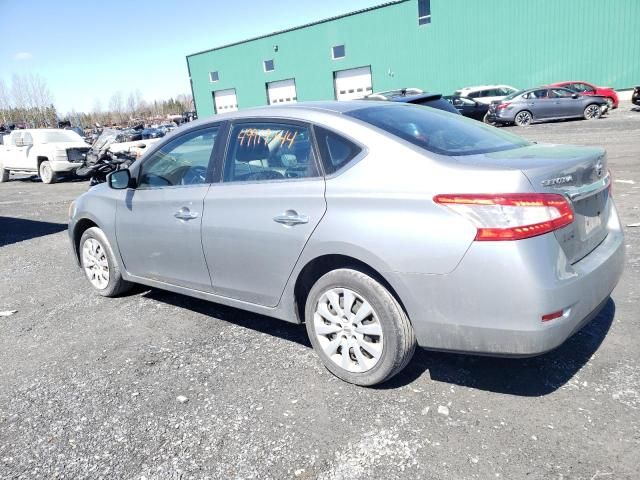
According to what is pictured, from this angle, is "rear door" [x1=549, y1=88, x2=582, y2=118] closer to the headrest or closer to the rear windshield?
the rear windshield

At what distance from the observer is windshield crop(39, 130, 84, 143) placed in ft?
52.9

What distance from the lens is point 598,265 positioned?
9.09 ft

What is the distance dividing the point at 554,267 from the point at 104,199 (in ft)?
12.4

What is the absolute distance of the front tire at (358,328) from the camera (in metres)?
2.83

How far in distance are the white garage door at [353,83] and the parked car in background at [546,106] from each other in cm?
1807

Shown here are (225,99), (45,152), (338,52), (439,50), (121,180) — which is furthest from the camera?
(225,99)

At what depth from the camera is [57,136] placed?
16.4 metres

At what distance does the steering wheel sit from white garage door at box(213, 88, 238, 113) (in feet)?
143

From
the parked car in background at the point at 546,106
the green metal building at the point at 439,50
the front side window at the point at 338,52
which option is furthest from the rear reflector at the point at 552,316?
the front side window at the point at 338,52

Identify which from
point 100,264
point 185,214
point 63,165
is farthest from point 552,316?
point 63,165

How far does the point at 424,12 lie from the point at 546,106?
16.5 metres

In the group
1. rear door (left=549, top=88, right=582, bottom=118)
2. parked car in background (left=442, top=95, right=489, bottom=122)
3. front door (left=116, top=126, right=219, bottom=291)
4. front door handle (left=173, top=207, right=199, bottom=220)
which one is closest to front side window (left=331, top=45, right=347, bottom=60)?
parked car in background (left=442, top=95, right=489, bottom=122)

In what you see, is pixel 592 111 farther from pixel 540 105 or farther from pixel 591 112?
pixel 540 105

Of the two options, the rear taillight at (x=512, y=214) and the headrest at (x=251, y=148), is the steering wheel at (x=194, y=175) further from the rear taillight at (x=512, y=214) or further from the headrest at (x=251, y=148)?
the rear taillight at (x=512, y=214)
